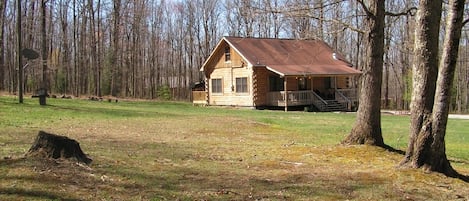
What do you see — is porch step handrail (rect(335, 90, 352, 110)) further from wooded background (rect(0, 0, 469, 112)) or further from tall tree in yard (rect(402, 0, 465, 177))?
tall tree in yard (rect(402, 0, 465, 177))

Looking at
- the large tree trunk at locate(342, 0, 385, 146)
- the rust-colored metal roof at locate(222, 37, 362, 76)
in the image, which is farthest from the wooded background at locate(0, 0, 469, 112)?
the large tree trunk at locate(342, 0, 385, 146)

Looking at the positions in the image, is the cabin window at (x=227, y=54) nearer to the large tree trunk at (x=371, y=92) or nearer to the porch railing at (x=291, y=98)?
the porch railing at (x=291, y=98)

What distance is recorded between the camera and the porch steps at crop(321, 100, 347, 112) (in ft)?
109

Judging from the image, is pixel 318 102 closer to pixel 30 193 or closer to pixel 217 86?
pixel 217 86

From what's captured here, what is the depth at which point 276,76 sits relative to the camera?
34.8m

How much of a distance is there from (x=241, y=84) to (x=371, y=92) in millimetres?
25575

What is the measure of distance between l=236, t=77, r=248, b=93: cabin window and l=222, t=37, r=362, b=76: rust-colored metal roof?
1.86 m

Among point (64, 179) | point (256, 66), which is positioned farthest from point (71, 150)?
point (256, 66)

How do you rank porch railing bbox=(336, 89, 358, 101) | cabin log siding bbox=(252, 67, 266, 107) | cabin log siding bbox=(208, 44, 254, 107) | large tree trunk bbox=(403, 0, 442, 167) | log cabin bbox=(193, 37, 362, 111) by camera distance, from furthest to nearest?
→ porch railing bbox=(336, 89, 358, 101) → cabin log siding bbox=(208, 44, 254, 107) → cabin log siding bbox=(252, 67, 266, 107) → log cabin bbox=(193, 37, 362, 111) → large tree trunk bbox=(403, 0, 442, 167)

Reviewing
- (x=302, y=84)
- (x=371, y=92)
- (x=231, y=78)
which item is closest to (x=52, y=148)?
(x=371, y=92)

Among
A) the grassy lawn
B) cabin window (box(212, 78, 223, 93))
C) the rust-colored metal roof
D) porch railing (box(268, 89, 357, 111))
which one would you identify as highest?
the rust-colored metal roof

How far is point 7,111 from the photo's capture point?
18.1 m

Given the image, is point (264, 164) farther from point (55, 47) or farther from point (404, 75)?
point (55, 47)

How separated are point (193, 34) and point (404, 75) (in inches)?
982
